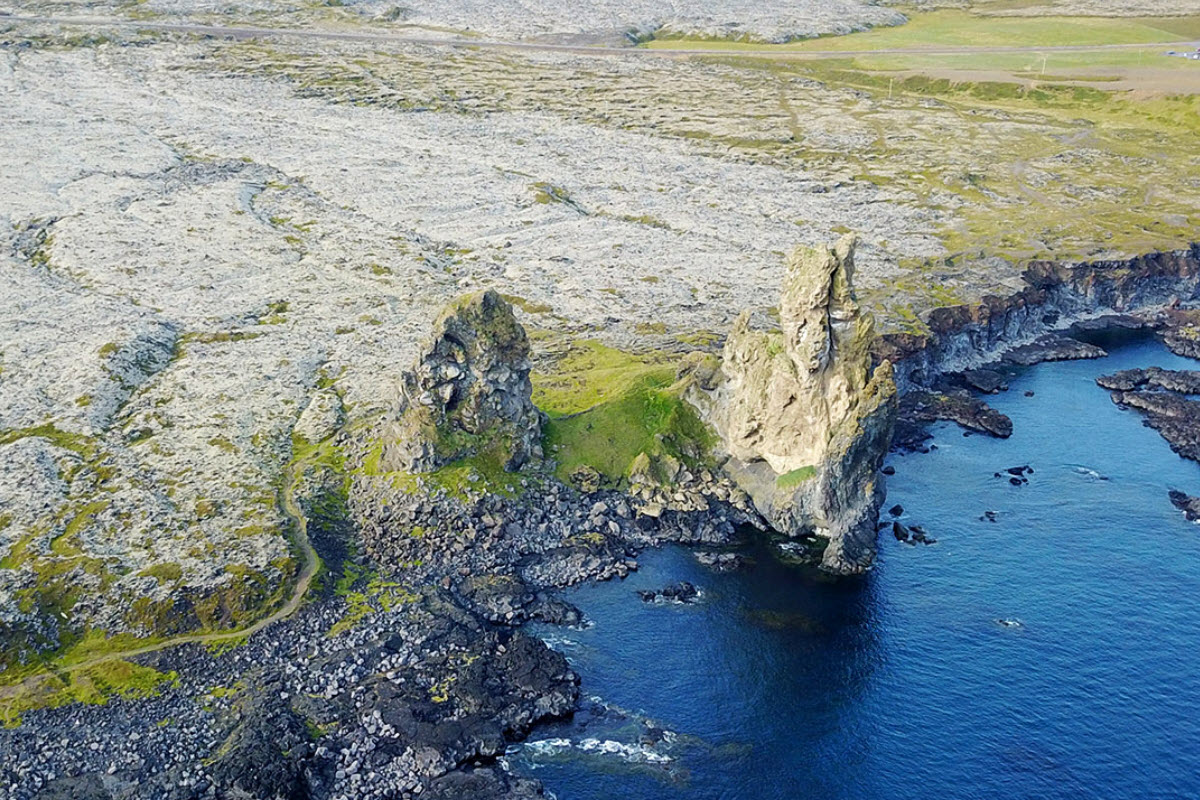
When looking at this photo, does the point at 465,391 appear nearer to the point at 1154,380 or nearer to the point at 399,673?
the point at 399,673

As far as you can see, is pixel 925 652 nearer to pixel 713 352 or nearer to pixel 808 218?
pixel 713 352

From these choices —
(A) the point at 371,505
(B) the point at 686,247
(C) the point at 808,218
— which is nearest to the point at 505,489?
(A) the point at 371,505

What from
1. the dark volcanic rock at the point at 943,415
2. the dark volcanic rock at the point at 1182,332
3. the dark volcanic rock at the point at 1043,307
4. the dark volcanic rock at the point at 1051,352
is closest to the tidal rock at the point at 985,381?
the dark volcanic rock at the point at 943,415

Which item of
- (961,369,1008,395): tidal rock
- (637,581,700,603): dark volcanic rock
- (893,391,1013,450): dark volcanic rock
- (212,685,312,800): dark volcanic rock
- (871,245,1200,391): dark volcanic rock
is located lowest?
(212,685,312,800): dark volcanic rock

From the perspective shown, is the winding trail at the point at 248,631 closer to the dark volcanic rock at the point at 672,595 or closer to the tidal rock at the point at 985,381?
the dark volcanic rock at the point at 672,595

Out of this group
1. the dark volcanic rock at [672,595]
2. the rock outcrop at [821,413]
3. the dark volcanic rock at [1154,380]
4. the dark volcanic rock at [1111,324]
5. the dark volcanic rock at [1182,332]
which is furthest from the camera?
the dark volcanic rock at [1111,324]

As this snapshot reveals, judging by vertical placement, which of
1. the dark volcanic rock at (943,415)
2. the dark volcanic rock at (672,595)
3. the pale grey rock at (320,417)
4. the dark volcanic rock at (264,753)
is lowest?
the dark volcanic rock at (264,753)

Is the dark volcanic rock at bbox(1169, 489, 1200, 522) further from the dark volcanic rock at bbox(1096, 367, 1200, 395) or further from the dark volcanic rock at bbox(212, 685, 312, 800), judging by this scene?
the dark volcanic rock at bbox(212, 685, 312, 800)

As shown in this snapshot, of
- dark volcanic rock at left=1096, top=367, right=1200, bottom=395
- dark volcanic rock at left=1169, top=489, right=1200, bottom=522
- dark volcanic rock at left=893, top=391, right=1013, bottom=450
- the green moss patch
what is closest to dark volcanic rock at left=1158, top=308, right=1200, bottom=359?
dark volcanic rock at left=1096, top=367, right=1200, bottom=395
